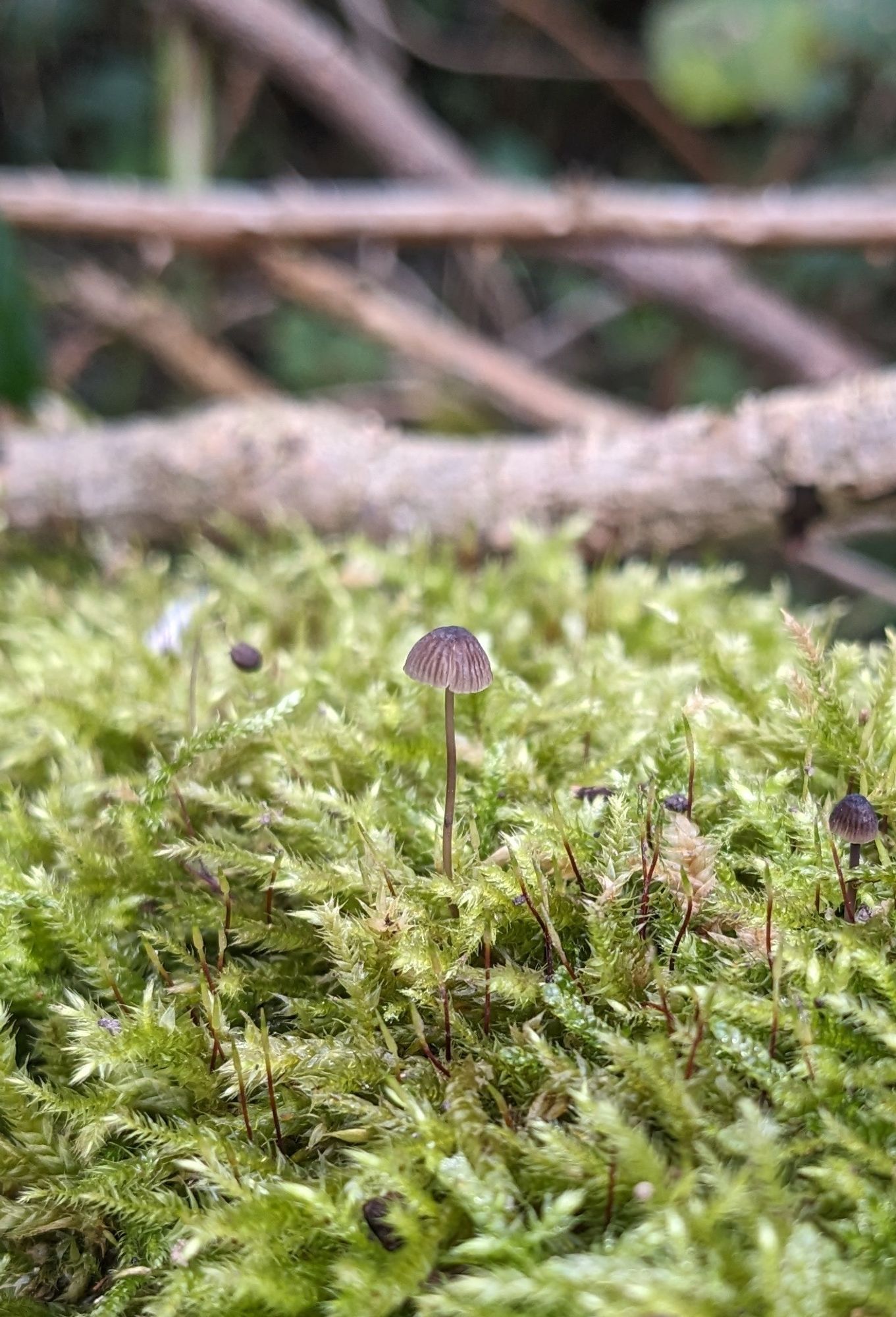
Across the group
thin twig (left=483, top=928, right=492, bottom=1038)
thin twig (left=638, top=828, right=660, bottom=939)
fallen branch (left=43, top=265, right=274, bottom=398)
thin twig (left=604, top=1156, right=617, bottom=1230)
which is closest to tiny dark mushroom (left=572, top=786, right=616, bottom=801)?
thin twig (left=638, top=828, right=660, bottom=939)

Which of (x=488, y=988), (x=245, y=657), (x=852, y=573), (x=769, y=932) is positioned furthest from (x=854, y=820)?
(x=852, y=573)

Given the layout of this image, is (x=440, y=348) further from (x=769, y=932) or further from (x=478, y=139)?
(x=769, y=932)

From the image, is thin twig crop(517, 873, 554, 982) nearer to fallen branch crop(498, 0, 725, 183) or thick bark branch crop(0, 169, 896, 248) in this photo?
thick bark branch crop(0, 169, 896, 248)

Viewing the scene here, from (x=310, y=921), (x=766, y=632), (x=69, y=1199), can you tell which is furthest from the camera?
(x=766, y=632)

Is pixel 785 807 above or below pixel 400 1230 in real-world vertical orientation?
above

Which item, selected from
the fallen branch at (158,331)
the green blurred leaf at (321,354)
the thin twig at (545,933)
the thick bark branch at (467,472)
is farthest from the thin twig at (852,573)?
the green blurred leaf at (321,354)

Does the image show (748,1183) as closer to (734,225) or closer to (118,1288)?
(118,1288)

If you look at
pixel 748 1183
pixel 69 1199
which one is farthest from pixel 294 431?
pixel 748 1183
